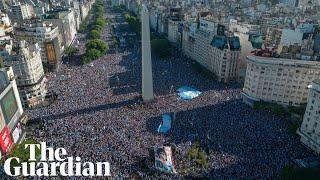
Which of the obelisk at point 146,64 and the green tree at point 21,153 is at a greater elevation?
the obelisk at point 146,64

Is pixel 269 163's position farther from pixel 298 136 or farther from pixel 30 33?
pixel 30 33

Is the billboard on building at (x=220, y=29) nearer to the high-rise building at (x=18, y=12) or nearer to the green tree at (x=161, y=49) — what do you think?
the green tree at (x=161, y=49)

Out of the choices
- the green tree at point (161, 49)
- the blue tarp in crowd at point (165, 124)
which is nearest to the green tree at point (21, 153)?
the blue tarp in crowd at point (165, 124)

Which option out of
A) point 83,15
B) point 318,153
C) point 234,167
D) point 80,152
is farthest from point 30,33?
point 83,15

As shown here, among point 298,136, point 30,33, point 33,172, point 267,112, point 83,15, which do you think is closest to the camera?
point 33,172

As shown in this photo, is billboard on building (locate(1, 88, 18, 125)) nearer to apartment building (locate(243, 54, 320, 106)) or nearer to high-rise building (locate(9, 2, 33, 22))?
apartment building (locate(243, 54, 320, 106))

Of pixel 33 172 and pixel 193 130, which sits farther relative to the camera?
pixel 193 130

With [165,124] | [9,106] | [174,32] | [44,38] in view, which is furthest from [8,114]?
[174,32]
